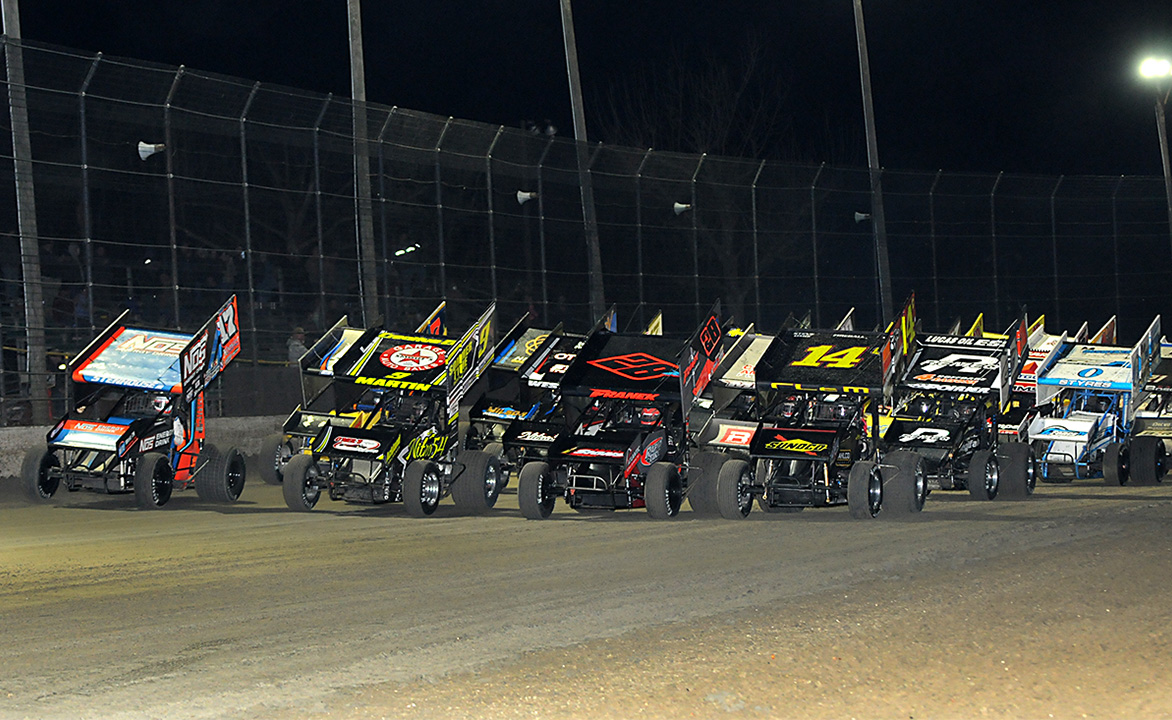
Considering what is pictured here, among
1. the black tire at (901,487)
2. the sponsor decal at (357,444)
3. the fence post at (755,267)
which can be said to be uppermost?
the fence post at (755,267)

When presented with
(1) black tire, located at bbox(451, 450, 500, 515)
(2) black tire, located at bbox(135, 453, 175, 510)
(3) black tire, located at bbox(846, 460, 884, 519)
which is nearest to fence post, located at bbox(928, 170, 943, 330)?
(3) black tire, located at bbox(846, 460, 884, 519)

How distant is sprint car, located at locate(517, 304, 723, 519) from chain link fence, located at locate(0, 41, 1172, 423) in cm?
716

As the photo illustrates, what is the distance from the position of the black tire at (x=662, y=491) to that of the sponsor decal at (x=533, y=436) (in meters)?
2.71

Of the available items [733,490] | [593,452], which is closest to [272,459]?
[593,452]

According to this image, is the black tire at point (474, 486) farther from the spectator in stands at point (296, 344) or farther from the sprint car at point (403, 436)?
the spectator in stands at point (296, 344)

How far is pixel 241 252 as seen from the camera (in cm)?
2064

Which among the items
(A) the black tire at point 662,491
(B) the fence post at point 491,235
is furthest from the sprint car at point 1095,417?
(B) the fence post at point 491,235

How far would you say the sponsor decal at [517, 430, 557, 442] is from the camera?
16.8 m

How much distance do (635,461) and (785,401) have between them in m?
2.33

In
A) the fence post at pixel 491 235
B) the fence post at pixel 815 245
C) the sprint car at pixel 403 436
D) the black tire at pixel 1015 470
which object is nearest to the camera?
the sprint car at pixel 403 436

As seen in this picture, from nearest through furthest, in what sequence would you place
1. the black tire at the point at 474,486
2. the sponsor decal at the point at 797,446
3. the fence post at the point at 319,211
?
the sponsor decal at the point at 797,446 < the black tire at the point at 474,486 < the fence post at the point at 319,211

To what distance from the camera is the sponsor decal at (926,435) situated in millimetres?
16625

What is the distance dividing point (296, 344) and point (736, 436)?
8469mm

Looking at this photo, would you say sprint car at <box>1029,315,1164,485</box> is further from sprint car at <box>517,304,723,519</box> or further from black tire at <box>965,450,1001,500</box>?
sprint car at <box>517,304,723,519</box>
